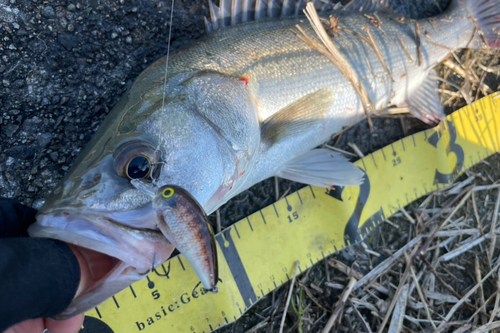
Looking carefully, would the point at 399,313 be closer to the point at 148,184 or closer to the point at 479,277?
the point at 479,277

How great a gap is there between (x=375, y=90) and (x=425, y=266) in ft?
5.02

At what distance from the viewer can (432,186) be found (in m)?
2.69

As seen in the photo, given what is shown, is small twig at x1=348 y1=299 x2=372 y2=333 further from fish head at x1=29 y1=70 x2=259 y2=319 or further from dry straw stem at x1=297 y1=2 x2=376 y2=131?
dry straw stem at x1=297 y1=2 x2=376 y2=131

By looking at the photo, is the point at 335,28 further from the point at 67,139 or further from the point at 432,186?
the point at 67,139

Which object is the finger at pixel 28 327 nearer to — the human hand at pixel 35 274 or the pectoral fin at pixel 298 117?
the human hand at pixel 35 274

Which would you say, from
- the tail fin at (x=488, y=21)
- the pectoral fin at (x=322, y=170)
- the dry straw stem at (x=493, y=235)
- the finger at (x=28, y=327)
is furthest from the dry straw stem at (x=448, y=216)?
the finger at (x=28, y=327)

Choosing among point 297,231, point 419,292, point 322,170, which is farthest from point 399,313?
point 322,170

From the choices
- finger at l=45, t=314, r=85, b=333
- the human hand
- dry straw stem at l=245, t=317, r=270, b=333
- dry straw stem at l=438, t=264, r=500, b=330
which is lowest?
dry straw stem at l=438, t=264, r=500, b=330

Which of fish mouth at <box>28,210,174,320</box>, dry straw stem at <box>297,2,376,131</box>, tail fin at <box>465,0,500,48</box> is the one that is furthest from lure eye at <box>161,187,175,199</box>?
tail fin at <box>465,0,500,48</box>

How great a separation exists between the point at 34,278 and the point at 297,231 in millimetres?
1637

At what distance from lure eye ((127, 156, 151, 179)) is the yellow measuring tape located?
3.14 feet

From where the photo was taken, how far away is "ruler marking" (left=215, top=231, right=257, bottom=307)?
84.6 inches

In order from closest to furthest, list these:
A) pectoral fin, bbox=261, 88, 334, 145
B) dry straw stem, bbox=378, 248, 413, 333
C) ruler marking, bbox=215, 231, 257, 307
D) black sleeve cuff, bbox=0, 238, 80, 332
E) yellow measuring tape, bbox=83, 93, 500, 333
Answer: black sleeve cuff, bbox=0, 238, 80, 332 < pectoral fin, bbox=261, 88, 334, 145 < yellow measuring tape, bbox=83, 93, 500, 333 < ruler marking, bbox=215, 231, 257, 307 < dry straw stem, bbox=378, 248, 413, 333

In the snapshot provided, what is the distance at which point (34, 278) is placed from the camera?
116 centimetres
